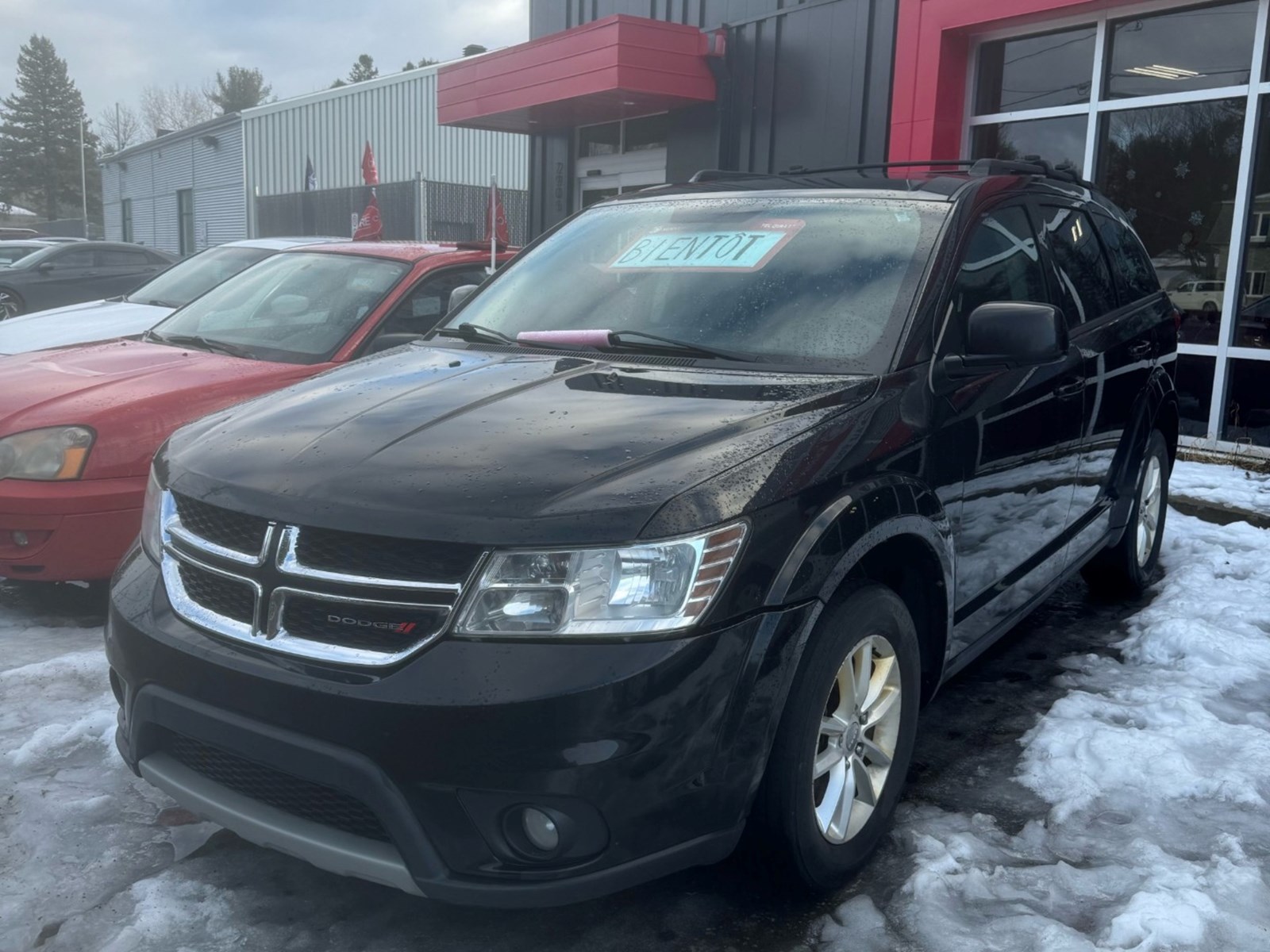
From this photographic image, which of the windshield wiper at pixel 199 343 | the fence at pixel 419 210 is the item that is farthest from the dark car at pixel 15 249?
the windshield wiper at pixel 199 343

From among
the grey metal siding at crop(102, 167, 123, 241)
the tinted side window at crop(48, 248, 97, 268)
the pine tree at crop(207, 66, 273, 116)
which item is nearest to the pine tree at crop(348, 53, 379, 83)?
the pine tree at crop(207, 66, 273, 116)

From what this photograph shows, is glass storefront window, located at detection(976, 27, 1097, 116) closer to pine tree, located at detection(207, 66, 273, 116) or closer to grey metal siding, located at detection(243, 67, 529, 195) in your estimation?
grey metal siding, located at detection(243, 67, 529, 195)

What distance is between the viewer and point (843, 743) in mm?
2717

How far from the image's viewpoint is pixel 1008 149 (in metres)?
9.38

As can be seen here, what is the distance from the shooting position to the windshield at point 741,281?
10.3 ft

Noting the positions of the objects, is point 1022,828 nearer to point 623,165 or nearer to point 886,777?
point 886,777

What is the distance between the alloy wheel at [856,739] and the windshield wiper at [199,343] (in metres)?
3.46

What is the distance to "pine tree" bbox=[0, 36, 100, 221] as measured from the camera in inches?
3177

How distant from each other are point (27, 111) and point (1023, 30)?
87832 millimetres

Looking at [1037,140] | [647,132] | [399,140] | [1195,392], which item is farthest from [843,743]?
[399,140]

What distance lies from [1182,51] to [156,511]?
789 centimetres

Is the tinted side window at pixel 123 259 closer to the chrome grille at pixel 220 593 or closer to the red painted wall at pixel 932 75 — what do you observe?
the red painted wall at pixel 932 75

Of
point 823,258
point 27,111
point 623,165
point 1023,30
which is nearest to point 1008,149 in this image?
point 1023,30

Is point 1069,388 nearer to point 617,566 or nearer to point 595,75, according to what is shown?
point 617,566
